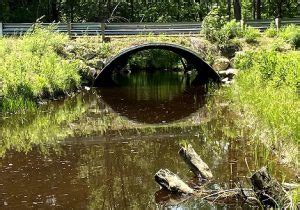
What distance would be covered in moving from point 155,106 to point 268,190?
40.5 feet

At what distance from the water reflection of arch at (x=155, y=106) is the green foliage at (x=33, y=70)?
2176 millimetres

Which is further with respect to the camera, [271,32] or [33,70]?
[271,32]

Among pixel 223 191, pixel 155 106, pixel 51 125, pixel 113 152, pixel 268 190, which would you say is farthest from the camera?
pixel 155 106

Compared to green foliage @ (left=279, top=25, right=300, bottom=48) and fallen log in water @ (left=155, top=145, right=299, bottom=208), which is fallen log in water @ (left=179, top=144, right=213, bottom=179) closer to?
fallen log in water @ (left=155, top=145, right=299, bottom=208)

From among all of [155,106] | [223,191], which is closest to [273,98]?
[223,191]

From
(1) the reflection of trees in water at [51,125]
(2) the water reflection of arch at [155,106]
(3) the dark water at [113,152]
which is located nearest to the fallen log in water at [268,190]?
(3) the dark water at [113,152]

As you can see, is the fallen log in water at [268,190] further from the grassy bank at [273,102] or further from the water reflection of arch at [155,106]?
the water reflection of arch at [155,106]

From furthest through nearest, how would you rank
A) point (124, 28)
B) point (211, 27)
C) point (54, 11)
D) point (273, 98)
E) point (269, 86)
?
point (54, 11) < point (124, 28) < point (211, 27) < point (269, 86) < point (273, 98)

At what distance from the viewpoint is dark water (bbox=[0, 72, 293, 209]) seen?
29.5ft

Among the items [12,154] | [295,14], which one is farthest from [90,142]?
[295,14]

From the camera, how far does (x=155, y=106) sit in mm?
19953

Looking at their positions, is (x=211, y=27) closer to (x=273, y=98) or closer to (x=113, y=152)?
(x=273, y=98)

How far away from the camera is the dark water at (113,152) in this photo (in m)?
8.98

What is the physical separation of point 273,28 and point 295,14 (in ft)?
58.4
